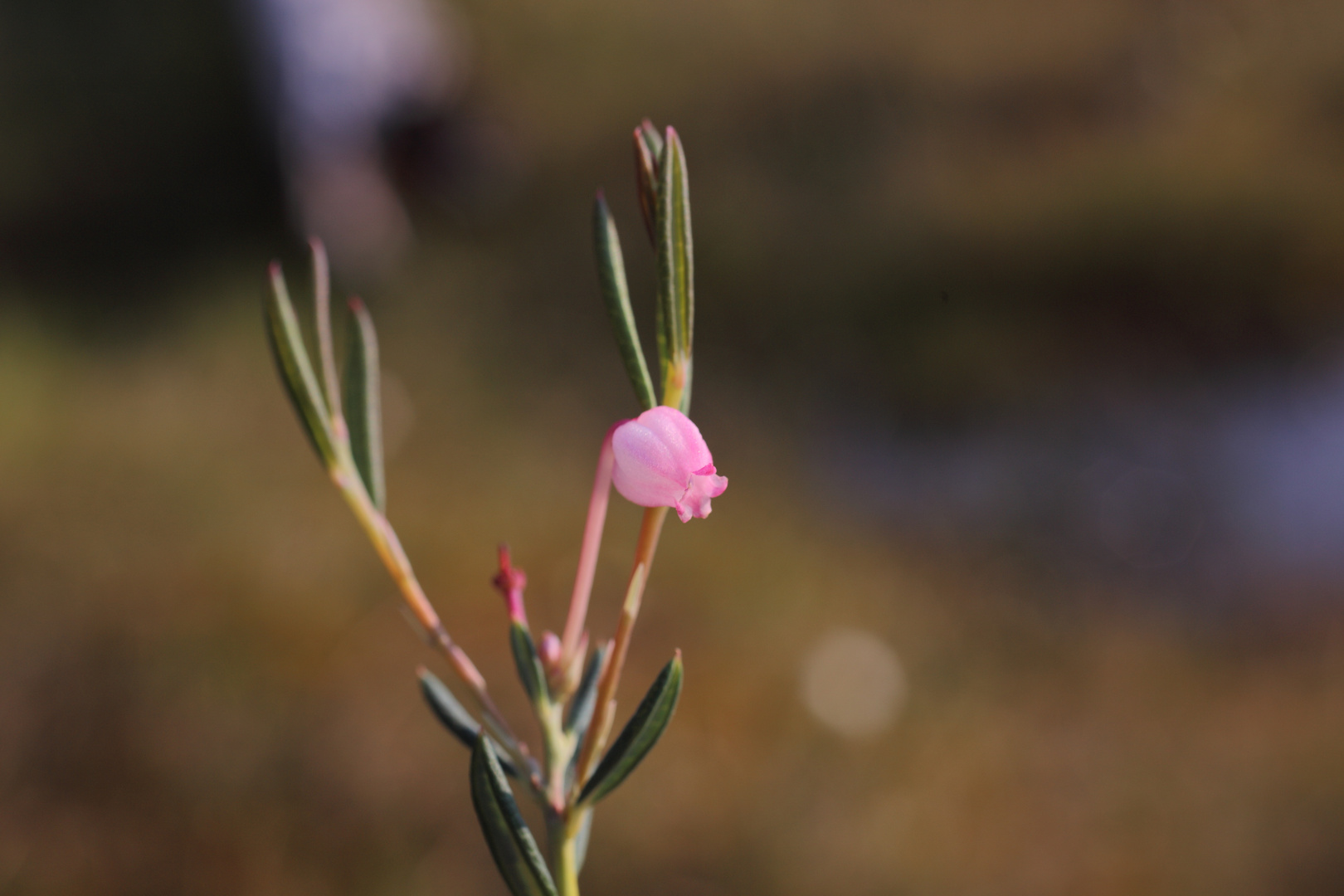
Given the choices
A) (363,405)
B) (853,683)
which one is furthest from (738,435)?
(363,405)

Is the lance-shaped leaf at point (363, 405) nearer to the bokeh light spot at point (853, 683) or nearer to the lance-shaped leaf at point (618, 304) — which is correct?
the lance-shaped leaf at point (618, 304)

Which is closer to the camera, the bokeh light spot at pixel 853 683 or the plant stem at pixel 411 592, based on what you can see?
the plant stem at pixel 411 592

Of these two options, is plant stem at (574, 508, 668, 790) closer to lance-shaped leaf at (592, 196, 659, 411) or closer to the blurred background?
lance-shaped leaf at (592, 196, 659, 411)

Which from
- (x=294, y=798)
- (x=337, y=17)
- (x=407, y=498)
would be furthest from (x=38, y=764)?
(x=337, y=17)

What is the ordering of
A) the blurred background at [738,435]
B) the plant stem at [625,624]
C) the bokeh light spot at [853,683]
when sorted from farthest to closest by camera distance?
the bokeh light spot at [853,683] < the blurred background at [738,435] < the plant stem at [625,624]

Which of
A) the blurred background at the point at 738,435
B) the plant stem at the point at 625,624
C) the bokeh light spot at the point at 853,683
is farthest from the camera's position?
the bokeh light spot at the point at 853,683

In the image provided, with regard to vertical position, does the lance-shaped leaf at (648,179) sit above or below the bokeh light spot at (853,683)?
above

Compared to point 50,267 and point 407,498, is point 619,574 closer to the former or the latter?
point 407,498

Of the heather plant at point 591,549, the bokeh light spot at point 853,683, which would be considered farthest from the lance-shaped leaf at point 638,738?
the bokeh light spot at point 853,683

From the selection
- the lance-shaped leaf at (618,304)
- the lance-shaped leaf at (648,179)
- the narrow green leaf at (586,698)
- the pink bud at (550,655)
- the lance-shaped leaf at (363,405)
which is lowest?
the narrow green leaf at (586,698)
